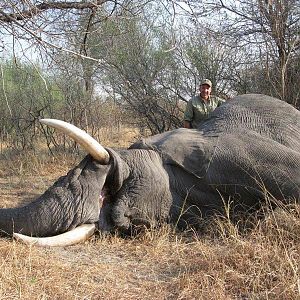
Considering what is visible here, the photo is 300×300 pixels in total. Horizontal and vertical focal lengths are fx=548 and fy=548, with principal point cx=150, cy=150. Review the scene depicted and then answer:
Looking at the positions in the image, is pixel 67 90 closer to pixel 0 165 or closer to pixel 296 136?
pixel 0 165

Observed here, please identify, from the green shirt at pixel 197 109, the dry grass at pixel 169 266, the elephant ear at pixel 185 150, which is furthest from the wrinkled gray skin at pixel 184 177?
the green shirt at pixel 197 109

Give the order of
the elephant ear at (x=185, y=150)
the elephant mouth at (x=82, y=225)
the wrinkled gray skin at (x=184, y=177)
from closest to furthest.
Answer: the elephant mouth at (x=82, y=225)
the wrinkled gray skin at (x=184, y=177)
the elephant ear at (x=185, y=150)

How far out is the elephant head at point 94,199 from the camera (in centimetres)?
432

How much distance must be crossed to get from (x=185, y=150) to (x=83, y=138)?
1106mm

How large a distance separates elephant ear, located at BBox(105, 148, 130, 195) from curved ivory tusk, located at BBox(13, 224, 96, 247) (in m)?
0.44

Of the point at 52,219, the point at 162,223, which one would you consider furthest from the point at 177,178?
the point at 52,219

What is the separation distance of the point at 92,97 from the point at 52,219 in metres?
9.42

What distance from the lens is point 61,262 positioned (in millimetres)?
3900

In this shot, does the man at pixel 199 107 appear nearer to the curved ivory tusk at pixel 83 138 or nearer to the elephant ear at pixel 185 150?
the elephant ear at pixel 185 150

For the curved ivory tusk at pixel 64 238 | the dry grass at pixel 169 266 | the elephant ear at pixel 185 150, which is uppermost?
the elephant ear at pixel 185 150

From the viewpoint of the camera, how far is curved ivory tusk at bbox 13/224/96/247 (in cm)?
414

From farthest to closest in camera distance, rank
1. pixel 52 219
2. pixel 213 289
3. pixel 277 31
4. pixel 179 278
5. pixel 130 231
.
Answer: pixel 277 31 → pixel 130 231 → pixel 52 219 → pixel 179 278 → pixel 213 289

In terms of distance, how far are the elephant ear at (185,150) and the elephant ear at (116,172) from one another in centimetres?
46

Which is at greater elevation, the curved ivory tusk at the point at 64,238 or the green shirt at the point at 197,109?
the green shirt at the point at 197,109
